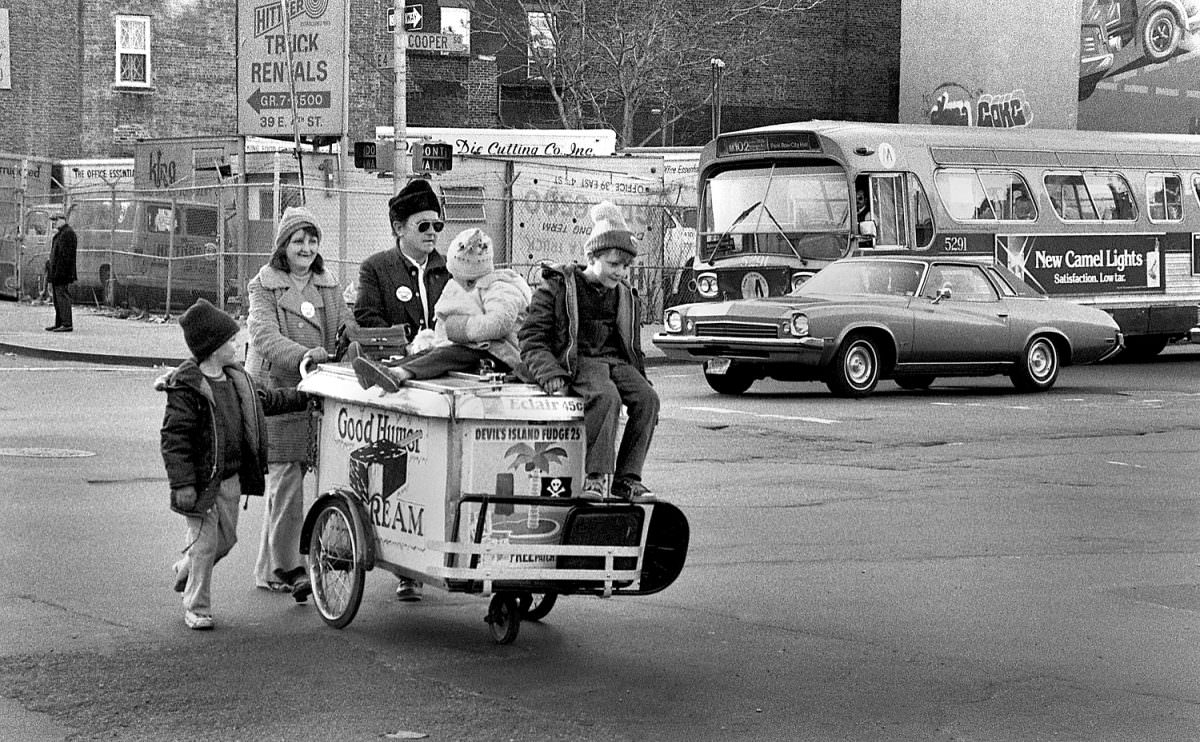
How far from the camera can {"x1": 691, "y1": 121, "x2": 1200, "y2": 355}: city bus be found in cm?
2234

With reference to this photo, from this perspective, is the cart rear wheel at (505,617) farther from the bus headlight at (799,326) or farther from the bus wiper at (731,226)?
the bus wiper at (731,226)

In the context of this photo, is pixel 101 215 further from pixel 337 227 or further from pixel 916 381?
pixel 916 381

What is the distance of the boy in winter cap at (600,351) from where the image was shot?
698cm

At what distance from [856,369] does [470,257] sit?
37.8 ft

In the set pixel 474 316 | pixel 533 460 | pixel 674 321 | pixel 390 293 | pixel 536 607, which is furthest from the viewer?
pixel 674 321

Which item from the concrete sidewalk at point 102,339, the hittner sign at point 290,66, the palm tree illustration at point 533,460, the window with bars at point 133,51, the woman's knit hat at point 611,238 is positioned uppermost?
the window with bars at point 133,51

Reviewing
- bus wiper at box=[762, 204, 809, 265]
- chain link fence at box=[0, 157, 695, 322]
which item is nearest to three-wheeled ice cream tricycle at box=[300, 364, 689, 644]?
bus wiper at box=[762, 204, 809, 265]

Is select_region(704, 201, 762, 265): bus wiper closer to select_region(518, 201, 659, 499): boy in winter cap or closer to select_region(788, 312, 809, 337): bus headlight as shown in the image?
select_region(788, 312, 809, 337): bus headlight

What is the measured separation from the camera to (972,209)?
23.7 metres

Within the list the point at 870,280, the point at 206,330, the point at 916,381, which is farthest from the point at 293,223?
the point at 916,381

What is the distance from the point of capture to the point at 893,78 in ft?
159

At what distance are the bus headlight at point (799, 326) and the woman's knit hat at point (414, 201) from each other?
392 inches

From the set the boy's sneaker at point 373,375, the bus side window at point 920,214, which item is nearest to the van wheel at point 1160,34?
the bus side window at point 920,214

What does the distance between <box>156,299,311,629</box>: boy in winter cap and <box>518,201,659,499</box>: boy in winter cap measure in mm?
1340
